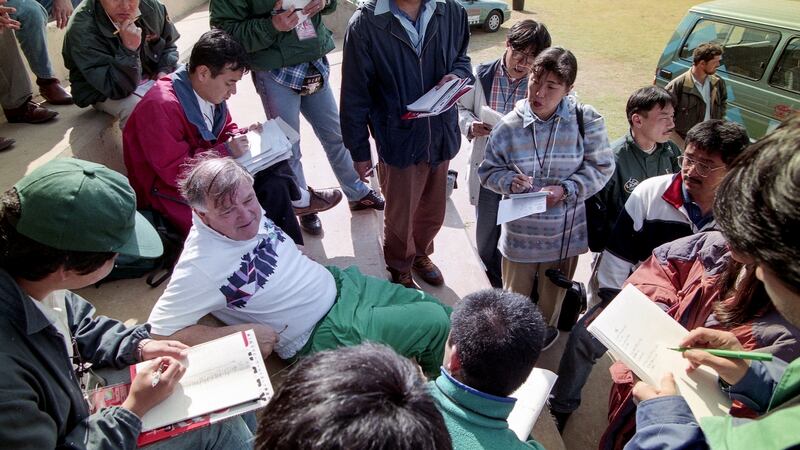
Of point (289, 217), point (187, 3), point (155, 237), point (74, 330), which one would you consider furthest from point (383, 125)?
point (187, 3)

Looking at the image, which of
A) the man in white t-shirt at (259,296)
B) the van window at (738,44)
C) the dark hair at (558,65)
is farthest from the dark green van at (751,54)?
the man in white t-shirt at (259,296)

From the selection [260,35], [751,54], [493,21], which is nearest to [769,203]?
[260,35]

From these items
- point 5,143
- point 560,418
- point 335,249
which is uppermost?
point 5,143

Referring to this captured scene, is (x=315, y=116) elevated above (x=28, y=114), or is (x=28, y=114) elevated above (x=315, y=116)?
(x=315, y=116)

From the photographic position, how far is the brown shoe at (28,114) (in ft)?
12.2

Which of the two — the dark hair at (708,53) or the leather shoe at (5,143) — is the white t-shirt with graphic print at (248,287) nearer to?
the leather shoe at (5,143)

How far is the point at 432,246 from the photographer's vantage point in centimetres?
354

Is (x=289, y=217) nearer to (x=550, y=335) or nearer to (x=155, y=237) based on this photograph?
(x=155, y=237)

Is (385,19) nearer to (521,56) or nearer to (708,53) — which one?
(521,56)

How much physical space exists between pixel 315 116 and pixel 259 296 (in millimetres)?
1849

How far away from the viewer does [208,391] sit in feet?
5.66

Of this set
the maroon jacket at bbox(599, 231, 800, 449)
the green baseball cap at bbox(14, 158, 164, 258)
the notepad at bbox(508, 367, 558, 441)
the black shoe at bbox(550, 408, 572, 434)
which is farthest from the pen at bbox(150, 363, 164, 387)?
the black shoe at bbox(550, 408, 572, 434)

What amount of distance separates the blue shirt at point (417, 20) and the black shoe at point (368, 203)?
4.69ft

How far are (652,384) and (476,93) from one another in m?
2.37
